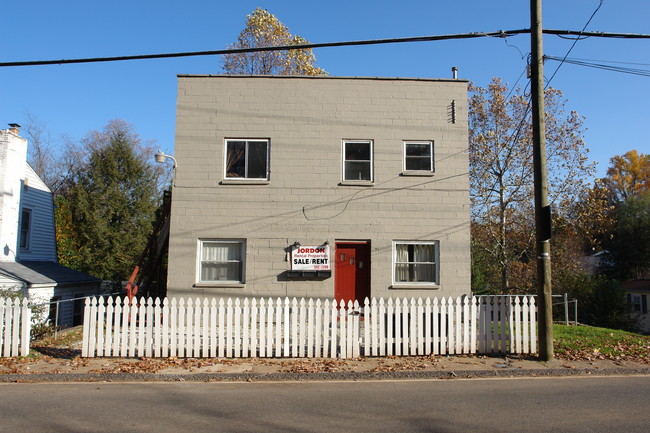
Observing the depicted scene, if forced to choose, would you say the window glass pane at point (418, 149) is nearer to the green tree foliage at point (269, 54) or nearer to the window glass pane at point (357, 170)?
the window glass pane at point (357, 170)

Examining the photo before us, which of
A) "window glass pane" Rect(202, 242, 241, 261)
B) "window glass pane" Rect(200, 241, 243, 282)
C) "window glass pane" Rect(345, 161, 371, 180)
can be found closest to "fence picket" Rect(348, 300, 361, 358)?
"window glass pane" Rect(200, 241, 243, 282)

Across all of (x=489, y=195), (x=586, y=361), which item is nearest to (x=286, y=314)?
(x=586, y=361)

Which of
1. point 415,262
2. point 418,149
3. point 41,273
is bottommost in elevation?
point 41,273

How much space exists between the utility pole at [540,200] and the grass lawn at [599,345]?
96cm

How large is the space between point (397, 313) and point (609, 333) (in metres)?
7.11

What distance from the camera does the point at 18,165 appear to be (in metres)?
18.2

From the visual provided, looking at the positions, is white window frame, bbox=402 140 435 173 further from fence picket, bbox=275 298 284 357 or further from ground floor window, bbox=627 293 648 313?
ground floor window, bbox=627 293 648 313

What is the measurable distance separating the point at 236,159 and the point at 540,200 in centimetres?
804

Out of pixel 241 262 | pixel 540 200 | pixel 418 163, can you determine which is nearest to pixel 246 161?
pixel 241 262

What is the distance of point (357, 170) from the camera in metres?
→ 13.9

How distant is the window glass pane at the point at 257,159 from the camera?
1379cm

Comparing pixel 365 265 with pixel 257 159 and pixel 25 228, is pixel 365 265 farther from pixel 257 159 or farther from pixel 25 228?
pixel 25 228

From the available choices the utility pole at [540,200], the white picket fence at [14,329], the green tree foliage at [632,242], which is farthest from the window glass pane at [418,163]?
the green tree foliage at [632,242]

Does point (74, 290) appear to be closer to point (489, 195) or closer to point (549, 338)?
point (549, 338)
